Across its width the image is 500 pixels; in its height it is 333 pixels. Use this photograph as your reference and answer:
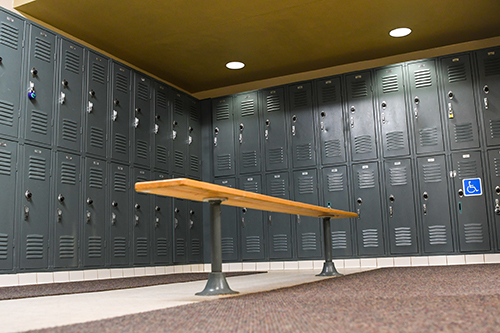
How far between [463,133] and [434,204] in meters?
0.92

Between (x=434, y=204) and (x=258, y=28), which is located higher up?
(x=258, y=28)

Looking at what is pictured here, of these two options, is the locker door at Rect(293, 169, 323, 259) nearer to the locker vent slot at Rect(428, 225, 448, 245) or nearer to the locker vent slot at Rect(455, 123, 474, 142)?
the locker vent slot at Rect(428, 225, 448, 245)

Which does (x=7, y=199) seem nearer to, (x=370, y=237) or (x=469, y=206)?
(x=370, y=237)

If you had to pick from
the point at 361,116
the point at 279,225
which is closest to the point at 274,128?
the point at 361,116

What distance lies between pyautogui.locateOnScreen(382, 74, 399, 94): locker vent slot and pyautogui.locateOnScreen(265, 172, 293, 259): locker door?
1719mm

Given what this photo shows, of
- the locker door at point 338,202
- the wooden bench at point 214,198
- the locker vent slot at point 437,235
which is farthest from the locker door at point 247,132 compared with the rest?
the wooden bench at point 214,198

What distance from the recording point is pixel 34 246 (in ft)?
14.6

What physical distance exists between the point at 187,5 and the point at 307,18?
4.42ft

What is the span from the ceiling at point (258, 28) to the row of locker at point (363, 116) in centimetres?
36

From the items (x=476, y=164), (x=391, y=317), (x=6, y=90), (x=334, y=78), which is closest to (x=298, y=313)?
(x=391, y=317)

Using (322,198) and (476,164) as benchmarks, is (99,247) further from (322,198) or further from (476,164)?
(476,164)

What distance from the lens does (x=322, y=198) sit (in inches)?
254

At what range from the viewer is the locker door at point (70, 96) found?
496 cm

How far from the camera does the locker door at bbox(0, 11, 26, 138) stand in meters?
4.40
